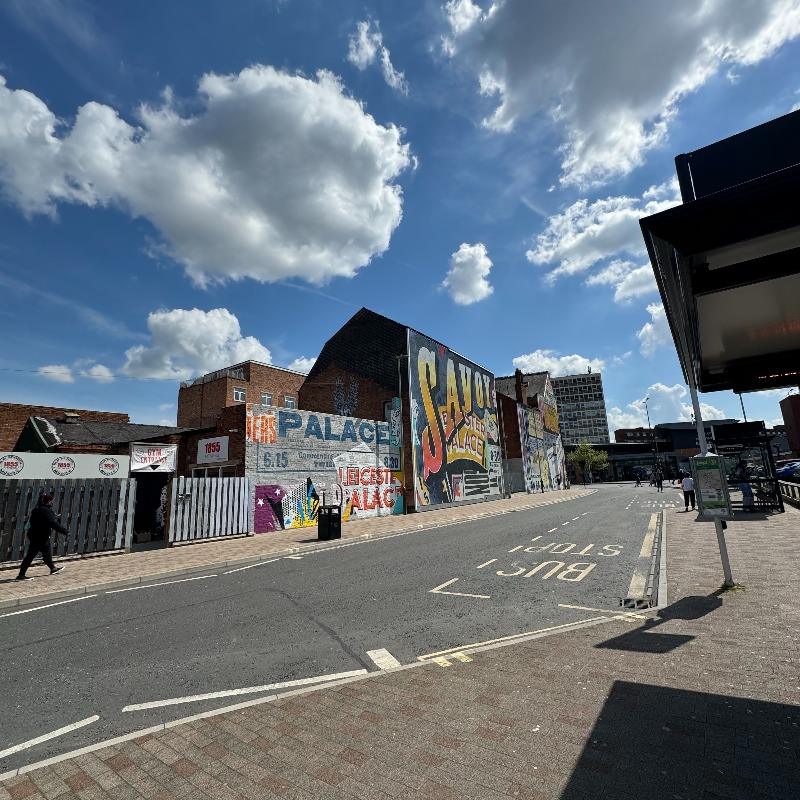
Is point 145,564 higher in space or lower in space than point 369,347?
lower

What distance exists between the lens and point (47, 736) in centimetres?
334

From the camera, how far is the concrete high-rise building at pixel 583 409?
419 ft

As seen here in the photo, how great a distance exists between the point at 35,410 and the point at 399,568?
27208 mm

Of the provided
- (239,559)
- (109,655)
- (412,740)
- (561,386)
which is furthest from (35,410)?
(561,386)

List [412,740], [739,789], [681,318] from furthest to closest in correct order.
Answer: [681,318]
[412,740]
[739,789]

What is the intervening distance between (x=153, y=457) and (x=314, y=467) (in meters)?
6.72

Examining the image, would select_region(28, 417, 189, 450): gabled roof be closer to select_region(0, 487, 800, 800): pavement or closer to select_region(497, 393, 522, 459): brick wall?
select_region(0, 487, 800, 800): pavement

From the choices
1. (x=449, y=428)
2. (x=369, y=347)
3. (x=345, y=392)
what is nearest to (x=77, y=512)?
(x=345, y=392)

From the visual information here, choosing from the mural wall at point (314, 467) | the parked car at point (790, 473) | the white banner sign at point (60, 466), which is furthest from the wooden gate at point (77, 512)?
the parked car at point (790, 473)

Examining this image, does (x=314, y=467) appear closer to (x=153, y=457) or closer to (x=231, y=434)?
(x=231, y=434)

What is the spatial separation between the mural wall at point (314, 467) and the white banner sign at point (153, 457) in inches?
107

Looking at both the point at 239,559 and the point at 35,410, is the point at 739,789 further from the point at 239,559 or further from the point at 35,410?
the point at 35,410

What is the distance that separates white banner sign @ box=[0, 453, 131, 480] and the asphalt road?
691 centimetres

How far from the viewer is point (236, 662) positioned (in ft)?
14.9
